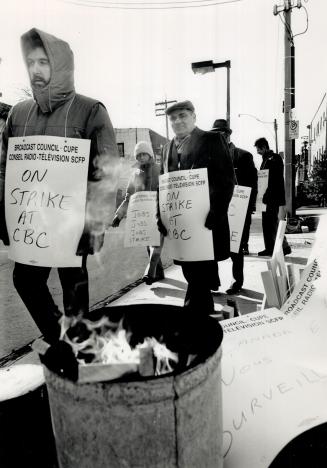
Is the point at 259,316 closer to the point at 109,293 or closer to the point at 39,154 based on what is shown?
the point at 39,154

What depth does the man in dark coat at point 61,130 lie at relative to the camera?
106 inches

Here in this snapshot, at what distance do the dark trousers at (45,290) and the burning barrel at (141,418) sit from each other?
1.41m

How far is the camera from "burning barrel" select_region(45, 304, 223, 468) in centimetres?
130

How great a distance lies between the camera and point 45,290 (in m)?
2.88

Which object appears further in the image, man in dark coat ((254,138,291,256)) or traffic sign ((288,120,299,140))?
traffic sign ((288,120,299,140))

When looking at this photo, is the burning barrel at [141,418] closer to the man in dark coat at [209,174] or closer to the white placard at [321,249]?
the white placard at [321,249]

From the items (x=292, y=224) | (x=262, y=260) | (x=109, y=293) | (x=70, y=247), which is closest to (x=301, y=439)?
(x=70, y=247)

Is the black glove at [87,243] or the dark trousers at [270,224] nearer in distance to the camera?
Result: the black glove at [87,243]

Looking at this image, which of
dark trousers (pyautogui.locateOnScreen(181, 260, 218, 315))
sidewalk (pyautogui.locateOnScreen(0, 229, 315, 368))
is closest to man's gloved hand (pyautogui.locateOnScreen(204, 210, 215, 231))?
dark trousers (pyautogui.locateOnScreen(181, 260, 218, 315))

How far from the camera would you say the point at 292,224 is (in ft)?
37.2

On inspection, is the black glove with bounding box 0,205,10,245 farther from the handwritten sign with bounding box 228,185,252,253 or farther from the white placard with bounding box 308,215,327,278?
the handwritten sign with bounding box 228,185,252,253

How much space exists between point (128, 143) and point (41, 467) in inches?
1804

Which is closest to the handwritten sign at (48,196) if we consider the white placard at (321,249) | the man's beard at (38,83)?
the man's beard at (38,83)

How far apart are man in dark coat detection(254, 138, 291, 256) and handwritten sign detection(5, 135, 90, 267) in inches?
205
